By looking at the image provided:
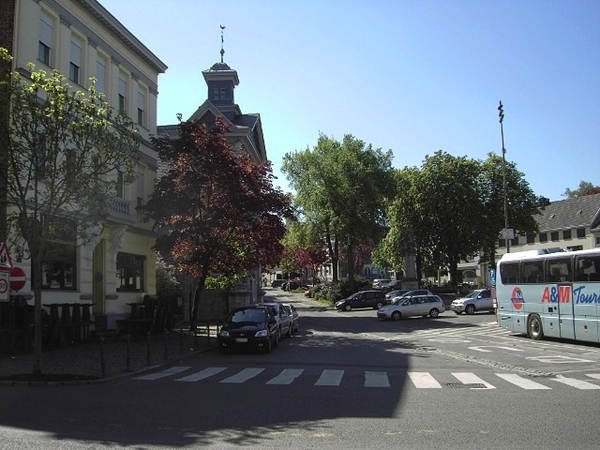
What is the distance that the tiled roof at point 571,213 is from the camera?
Result: 7075 centimetres

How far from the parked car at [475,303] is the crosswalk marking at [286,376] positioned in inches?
1222

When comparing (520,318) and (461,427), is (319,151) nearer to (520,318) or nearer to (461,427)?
(520,318)

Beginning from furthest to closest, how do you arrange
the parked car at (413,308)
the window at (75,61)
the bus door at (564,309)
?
1. the parked car at (413,308)
2. the window at (75,61)
3. the bus door at (564,309)

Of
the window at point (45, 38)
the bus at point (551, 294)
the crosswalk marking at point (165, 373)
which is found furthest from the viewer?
the bus at point (551, 294)

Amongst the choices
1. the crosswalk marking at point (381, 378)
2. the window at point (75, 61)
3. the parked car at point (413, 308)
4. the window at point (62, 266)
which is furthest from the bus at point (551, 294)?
Answer: the window at point (75, 61)

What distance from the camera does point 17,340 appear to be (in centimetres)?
1780

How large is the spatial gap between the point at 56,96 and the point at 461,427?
10744mm

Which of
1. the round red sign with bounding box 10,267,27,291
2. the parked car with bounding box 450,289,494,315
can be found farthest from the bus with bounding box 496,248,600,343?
the round red sign with bounding box 10,267,27,291

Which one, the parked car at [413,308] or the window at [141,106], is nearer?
the window at [141,106]

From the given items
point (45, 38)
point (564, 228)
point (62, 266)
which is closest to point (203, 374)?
point (62, 266)

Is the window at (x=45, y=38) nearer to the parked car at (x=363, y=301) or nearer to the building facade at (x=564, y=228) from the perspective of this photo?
the parked car at (x=363, y=301)

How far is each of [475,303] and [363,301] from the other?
427 inches

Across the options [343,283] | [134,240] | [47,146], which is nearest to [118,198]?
[134,240]

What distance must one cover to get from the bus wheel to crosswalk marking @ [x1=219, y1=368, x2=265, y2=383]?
1374 cm
